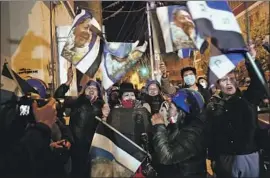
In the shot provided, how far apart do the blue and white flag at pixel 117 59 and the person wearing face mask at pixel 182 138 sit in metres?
0.44

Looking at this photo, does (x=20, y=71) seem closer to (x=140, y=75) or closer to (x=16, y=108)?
(x=16, y=108)

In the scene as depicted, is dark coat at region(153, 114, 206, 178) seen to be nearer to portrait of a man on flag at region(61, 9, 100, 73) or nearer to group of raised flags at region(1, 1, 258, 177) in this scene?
group of raised flags at region(1, 1, 258, 177)

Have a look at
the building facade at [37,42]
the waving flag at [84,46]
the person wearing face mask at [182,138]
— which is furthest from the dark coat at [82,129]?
the person wearing face mask at [182,138]

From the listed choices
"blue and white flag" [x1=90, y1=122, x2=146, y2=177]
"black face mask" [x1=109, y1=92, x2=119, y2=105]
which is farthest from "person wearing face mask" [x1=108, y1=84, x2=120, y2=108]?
"blue and white flag" [x1=90, y1=122, x2=146, y2=177]

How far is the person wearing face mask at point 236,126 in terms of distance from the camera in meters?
3.91

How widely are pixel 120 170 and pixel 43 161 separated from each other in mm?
630

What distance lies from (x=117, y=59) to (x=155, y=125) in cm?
62

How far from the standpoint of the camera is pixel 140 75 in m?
3.92

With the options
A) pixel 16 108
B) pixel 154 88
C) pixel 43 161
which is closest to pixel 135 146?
pixel 154 88

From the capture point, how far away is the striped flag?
388 centimetres

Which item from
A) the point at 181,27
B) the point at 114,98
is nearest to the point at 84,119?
the point at 114,98

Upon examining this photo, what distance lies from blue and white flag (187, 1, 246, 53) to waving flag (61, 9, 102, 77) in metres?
0.81

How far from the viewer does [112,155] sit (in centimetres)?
396

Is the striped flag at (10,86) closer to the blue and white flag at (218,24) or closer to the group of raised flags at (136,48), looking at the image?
the group of raised flags at (136,48)
